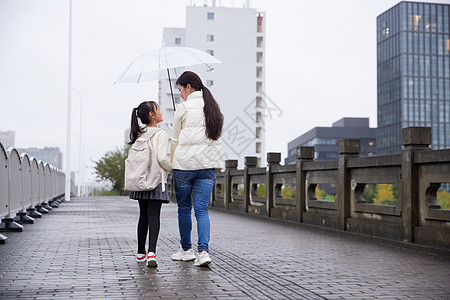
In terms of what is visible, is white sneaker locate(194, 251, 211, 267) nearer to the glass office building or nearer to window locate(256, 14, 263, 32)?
window locate(256, 14, 263, 32)

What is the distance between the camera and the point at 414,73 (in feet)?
344

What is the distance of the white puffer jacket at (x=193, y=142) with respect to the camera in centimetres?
653

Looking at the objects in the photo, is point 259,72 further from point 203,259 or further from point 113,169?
point 203,259

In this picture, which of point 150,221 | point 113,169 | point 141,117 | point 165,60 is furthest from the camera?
point 113,169

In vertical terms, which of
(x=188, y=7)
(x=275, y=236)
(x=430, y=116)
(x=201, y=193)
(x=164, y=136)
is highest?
(x=188, y=7)

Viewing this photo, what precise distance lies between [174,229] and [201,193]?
5.16m

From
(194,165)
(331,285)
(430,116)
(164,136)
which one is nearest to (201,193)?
(194,165)

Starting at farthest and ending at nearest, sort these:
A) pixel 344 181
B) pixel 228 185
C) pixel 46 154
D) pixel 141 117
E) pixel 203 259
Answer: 1. pixel 46 154
2. pixel 228 185
3. pixel 344 181
4. pixel 141 117
5. pixel 203 259

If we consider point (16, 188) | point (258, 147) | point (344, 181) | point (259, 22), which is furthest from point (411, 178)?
point (259, 22)

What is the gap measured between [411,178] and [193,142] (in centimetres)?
361

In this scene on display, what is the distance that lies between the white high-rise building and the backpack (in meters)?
88.2

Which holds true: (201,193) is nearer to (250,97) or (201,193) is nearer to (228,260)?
(228,260)

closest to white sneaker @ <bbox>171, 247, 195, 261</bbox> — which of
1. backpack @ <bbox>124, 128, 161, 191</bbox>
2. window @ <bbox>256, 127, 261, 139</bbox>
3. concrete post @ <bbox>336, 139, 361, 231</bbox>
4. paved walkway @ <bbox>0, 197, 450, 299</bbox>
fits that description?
paved walkway @ <bbox>0, 197, 450, 299</bbox>

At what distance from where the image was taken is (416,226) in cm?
860
